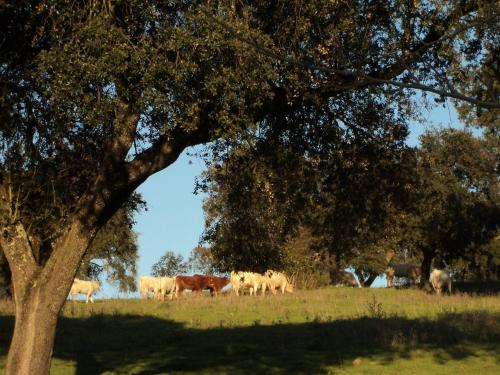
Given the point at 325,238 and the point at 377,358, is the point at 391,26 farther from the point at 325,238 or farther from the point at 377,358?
the point at 377,358

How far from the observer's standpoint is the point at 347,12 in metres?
→ 16.1

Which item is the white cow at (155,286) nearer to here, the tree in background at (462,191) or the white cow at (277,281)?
the white cow at (277,281)

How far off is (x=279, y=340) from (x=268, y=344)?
84cm

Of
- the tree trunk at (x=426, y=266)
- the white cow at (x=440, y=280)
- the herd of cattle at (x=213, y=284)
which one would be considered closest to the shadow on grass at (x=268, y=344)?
the herd of cattle at (x=213, y=284)

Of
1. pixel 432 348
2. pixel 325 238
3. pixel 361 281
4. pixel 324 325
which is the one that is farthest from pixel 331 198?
pixel 361 281

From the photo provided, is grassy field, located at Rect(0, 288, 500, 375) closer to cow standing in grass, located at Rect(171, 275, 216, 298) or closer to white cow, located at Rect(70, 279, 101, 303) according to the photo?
white cow, located at Rect(70, 279, 101, 303)

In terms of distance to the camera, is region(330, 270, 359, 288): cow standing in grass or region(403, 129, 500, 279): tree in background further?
region(330, 270, 359, 288): cow standing in grass

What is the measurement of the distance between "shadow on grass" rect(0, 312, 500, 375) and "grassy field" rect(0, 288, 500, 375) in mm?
28

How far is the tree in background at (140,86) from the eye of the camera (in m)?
14.3

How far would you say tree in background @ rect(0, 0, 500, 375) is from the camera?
14305 mm

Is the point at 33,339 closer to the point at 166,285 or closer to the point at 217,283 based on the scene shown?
the point at 166,285

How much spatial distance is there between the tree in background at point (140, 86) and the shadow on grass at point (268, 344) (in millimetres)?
4531

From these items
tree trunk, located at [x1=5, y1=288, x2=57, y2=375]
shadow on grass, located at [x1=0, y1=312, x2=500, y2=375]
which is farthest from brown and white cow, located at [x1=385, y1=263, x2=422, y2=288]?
tree trunk, located at [x1=5, y1=288, x2=57, y2=375]

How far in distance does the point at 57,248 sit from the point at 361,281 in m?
87.4
